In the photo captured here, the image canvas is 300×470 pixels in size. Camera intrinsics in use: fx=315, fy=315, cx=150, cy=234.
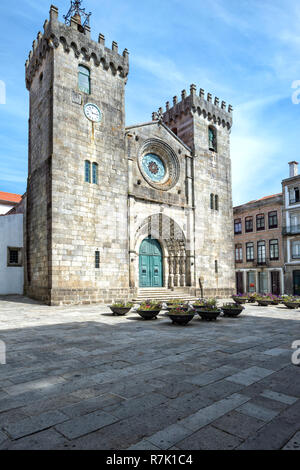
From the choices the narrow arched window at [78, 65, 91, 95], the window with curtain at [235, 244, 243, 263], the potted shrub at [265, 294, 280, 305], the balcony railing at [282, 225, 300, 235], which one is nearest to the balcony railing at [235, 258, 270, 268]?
the window with curtain at [235, 244, 243, 263]

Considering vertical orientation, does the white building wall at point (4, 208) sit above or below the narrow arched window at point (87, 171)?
above

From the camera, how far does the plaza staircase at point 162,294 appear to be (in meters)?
19.0

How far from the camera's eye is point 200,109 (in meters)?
25.1

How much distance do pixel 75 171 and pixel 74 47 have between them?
7314mm

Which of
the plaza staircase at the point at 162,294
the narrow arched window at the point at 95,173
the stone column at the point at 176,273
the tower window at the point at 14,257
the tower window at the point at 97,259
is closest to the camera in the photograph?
the tower window at the point at 97,259

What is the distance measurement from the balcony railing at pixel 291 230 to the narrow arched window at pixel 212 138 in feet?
44.7

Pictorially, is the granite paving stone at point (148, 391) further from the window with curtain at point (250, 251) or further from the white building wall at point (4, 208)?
the window with curtain at point (250, 251)

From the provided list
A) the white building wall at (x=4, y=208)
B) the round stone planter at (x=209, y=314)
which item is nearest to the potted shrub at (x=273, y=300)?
the round stone planter at (x=209, y=314)

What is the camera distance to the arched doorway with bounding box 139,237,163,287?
20952 mm

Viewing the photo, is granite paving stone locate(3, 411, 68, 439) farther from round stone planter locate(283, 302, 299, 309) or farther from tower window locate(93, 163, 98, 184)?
tower window locate(93, 163, 98, 184)

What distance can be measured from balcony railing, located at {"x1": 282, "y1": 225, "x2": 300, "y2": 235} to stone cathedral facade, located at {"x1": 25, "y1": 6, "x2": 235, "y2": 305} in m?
12.4

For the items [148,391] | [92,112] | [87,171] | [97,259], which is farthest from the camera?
[92,112]

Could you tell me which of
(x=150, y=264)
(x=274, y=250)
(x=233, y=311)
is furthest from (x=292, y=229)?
(x=233, y=311)

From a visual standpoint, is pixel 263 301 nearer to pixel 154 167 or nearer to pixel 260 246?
pixel 154 167
